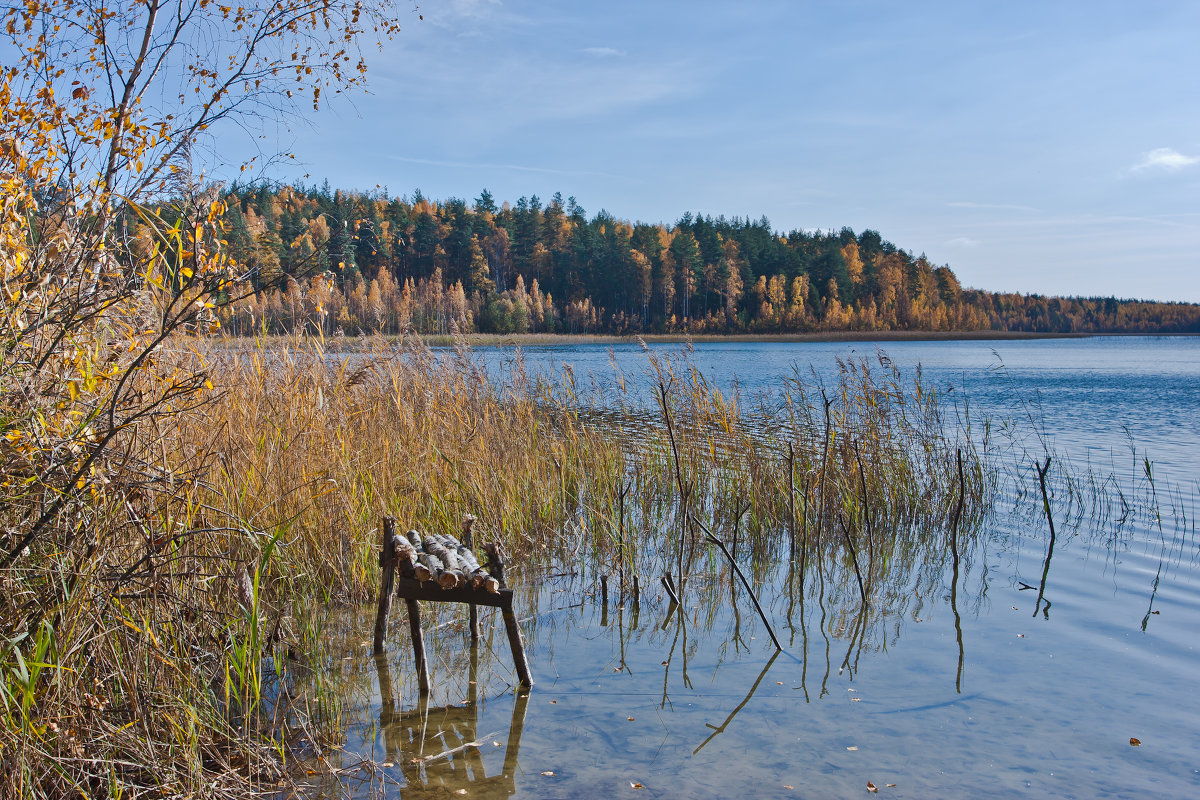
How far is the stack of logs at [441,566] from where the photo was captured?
3438mm

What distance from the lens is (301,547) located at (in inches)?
185

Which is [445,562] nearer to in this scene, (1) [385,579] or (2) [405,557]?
(2) [405,557]

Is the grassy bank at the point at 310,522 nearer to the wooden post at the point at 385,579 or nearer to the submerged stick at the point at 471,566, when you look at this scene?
the wooden post at the point at 385,579

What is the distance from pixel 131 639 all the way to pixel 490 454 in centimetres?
391

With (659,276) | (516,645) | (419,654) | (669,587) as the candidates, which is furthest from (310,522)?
(659,276)

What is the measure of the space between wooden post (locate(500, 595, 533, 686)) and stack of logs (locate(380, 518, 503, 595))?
0.14 meters

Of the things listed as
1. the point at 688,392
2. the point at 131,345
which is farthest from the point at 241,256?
the point at 688,392

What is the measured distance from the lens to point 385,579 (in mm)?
3844

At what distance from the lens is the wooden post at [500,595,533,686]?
3.55 metres

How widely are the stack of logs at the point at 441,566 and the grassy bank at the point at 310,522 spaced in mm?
531

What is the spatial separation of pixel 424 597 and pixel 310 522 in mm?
1482

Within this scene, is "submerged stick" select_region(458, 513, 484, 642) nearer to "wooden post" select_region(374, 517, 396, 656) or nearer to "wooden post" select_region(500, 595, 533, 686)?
"wooden post" select_region(500, 595, 533, 686)

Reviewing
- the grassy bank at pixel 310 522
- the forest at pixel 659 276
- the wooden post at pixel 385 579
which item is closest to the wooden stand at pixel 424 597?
the wooden post at pixel 385 579

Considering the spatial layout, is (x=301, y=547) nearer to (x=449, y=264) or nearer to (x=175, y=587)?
(x=175, y=587)
